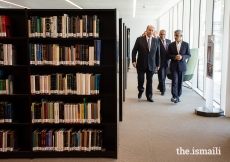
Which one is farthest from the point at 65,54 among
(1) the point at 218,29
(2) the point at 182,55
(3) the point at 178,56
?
(1) the point at 218,29

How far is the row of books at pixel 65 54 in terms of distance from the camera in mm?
4305

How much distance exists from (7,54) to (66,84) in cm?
87

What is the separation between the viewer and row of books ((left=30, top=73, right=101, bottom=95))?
435cm

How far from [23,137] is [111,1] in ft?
34.1

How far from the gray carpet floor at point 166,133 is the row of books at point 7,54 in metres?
1.33

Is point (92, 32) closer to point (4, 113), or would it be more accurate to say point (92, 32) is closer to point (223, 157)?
point (4, 113)

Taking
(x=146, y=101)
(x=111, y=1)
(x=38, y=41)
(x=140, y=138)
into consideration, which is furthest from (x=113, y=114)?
(x=111, y=1)

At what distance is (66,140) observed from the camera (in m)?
4.45

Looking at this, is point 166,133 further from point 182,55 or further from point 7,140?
point 182,55

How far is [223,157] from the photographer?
4457 mm

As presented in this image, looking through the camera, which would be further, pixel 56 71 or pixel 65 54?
pixel 56 71

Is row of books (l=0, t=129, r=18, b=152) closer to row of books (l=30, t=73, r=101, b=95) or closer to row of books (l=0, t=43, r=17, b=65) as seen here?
row of books (l=30, t=73, r=101, b=95)

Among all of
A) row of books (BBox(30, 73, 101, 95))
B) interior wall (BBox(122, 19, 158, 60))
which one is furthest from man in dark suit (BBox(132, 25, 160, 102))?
interior wall (BBox(122, 19, 158, 60))

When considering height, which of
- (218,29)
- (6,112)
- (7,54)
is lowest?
(6,112)
